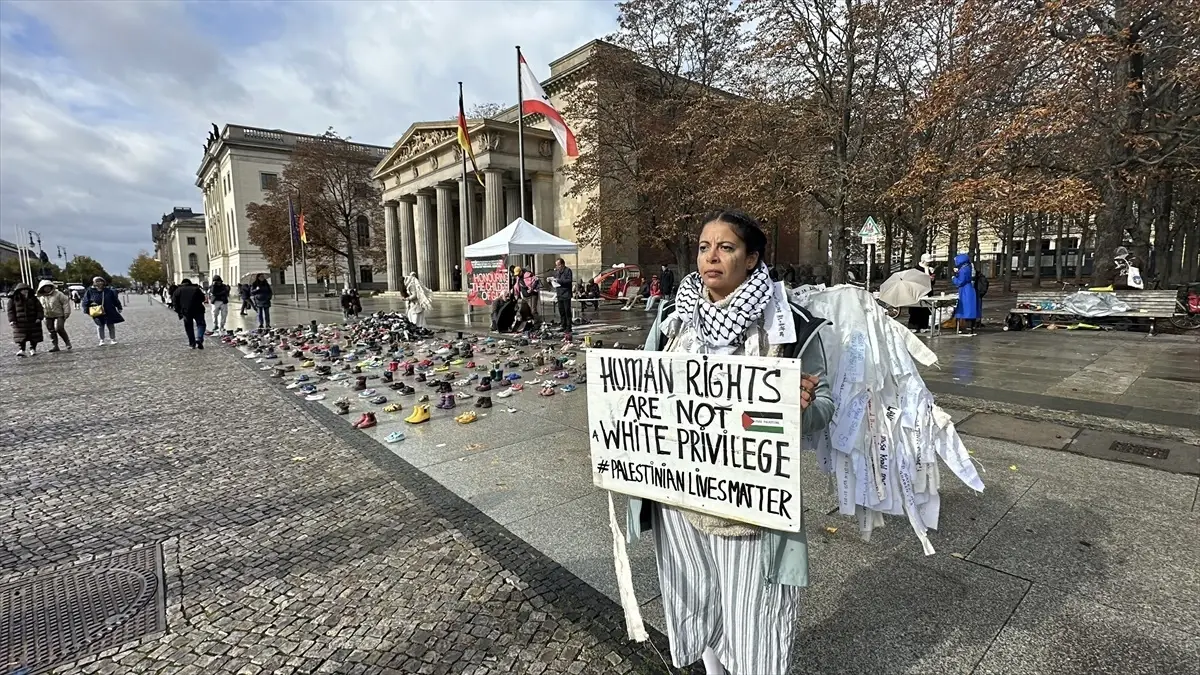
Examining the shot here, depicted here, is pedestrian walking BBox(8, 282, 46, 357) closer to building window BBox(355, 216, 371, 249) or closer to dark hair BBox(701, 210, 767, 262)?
dark hair BBox(701, 210, 767, 262)

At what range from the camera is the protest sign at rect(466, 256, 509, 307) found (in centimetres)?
1511

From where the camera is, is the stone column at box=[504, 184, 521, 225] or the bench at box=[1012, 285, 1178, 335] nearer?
the bench at box=[1012, 285, 1178, 335]

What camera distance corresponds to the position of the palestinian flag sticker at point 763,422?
5.51 ft

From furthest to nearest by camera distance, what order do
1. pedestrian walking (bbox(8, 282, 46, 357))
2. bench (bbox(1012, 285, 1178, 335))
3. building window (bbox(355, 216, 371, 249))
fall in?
building window (bbox(355, 216, 371, 249)) < pedestrian walking (bbox(8, 282, 46, 357)) < bench (bbox(1012, 285, 1178, 335))

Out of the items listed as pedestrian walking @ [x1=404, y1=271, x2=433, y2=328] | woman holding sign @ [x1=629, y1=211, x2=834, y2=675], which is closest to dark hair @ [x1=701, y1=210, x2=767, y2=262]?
woman holding sign @ [x1=629, y1=211, x2=834, y2=675]

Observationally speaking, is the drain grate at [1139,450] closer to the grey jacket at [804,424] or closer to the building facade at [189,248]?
the grey jacket at [804,424]

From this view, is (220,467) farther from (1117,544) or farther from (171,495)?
(1117,544)

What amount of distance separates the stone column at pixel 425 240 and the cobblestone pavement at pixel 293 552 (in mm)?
37536

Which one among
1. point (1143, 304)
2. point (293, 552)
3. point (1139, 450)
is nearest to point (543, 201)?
point (1143, 304)

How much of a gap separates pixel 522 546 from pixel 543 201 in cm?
3590

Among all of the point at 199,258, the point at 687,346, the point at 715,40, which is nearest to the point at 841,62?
the point at 715,40

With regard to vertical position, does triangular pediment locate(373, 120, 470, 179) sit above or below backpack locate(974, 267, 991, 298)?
above

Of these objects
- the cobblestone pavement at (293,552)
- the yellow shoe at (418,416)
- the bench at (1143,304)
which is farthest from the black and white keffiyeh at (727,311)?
the bench at (1143,304)

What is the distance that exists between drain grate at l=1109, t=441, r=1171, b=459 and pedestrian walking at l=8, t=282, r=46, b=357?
17.9m
